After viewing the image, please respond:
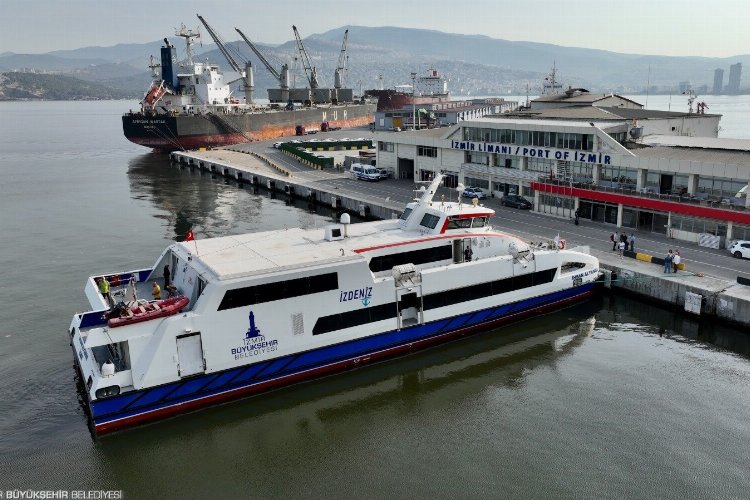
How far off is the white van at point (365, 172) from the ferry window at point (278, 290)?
39.7 metres

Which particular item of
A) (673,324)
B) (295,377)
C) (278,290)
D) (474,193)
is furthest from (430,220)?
(474,193)

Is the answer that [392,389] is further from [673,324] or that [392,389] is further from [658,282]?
[658,282]

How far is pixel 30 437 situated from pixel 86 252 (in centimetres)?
2453

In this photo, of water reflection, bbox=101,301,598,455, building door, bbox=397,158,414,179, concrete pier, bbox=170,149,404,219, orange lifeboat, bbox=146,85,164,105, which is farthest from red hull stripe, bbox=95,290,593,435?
orange lifeboat, bbox=146,85,164,105

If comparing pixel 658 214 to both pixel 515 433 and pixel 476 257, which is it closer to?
pixel 476 257

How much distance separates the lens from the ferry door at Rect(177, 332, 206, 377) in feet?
65.8

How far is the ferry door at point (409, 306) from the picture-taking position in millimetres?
24547

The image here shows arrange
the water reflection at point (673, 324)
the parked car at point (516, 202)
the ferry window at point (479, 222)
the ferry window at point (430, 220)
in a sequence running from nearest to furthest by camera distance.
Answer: the water reflection at point (673, 324) → the ferry window at point (430, 220) → the ferry window at point (479, 222) → the parked car at point (516, 202)

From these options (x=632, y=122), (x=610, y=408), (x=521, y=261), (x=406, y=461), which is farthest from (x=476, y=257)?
(x=632, y=122)

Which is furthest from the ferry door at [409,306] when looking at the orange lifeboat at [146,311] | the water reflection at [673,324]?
the water reflection at [673,324]

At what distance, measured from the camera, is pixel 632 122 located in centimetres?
4625

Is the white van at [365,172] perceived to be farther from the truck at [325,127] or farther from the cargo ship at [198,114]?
the truck at [325,127]

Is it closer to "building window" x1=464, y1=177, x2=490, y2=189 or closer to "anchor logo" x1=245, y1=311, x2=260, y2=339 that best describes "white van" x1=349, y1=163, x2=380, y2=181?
"building window" x1=464, y1=177, x2=490, y2=189

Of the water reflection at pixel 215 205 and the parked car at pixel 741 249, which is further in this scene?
the water reflection at pixel 215 205
